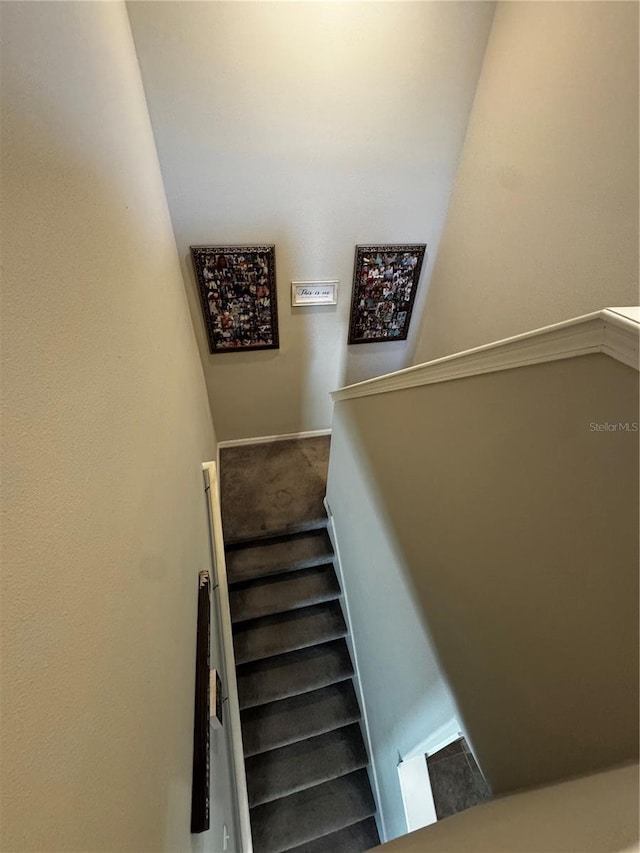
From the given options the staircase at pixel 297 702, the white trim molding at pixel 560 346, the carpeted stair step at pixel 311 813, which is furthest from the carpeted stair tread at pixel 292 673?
the white trim molding at pixel 560 346

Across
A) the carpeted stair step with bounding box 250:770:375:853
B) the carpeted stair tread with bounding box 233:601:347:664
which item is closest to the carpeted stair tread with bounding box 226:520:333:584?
the carpeted stair tread with bounding box 233:601:347:664

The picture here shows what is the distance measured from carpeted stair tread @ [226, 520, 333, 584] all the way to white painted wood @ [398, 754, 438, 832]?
1.15 metres

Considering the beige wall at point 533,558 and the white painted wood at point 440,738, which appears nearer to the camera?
the beige wall at point 533,558

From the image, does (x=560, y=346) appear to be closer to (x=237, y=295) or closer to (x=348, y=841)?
(x=237, y=295)

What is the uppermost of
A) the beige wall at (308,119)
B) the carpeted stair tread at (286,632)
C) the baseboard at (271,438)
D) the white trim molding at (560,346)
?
the beige wall at (308,119)

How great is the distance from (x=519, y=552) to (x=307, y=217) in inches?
88.2

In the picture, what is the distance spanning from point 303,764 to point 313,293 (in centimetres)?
314

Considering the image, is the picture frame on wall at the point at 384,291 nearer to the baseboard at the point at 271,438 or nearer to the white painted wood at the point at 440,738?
the baseboard at the point at 271,438

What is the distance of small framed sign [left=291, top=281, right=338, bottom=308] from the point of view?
247 centimetres

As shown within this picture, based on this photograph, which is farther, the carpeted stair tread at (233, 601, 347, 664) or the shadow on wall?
the carpeted stair tread at (233, 601, 347, 664)

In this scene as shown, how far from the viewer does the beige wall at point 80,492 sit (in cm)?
41

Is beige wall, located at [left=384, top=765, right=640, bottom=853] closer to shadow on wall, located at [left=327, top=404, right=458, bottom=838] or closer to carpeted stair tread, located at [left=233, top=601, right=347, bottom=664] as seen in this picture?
shadow on wall, located at [left=327, top=404, right=458, bottom=838]

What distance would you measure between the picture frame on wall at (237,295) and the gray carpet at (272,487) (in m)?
1.05

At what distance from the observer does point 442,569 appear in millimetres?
1023
